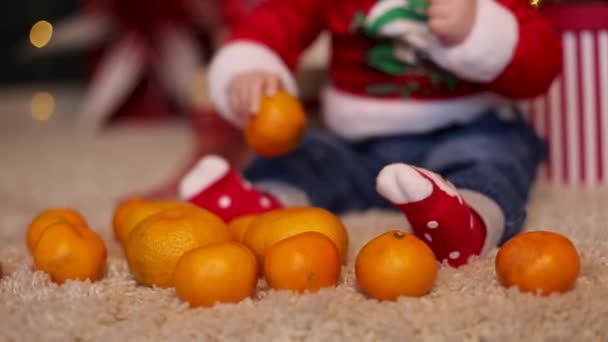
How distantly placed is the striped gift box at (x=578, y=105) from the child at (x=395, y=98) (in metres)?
0.07

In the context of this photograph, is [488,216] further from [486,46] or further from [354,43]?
[354,43]

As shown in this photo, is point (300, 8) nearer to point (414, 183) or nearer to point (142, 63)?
point (414, 183)

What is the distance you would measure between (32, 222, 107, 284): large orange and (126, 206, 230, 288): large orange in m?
0.03

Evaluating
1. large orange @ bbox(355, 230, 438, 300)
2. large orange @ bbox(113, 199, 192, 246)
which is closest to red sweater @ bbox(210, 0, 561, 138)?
large orange @ bbox(113, 199, 192, 246)

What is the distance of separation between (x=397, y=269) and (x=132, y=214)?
36cm

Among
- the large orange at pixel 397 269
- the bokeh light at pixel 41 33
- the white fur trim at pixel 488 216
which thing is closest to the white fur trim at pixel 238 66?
the white fur trim at pixel 488 216

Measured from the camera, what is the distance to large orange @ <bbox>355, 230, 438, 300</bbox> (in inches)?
29.0

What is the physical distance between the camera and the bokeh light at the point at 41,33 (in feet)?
8.45

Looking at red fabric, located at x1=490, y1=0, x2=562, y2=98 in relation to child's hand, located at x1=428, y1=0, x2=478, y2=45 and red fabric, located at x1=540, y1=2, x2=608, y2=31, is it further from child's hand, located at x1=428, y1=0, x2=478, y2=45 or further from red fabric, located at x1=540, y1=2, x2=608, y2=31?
red fabric, located at x1=540, y1=2, x2=608, y2=31

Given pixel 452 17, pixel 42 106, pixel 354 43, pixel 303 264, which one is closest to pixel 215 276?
pixel 303 264

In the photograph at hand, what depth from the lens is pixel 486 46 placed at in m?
1.00

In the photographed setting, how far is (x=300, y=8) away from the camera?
4.03 ft

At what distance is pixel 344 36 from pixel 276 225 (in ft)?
1.32

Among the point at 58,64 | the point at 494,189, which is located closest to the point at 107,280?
the point at 494,189
